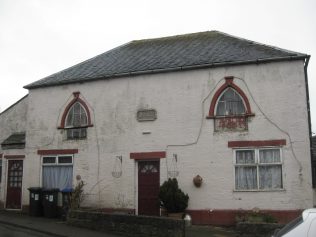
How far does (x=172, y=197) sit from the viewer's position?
15.1 meters

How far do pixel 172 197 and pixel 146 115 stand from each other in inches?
144

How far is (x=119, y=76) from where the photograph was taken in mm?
17719

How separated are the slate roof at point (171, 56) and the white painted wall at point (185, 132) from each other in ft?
1.04

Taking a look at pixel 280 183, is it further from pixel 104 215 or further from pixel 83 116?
pixel 83 116

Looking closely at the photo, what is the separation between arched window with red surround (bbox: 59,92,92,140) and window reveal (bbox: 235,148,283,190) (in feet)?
22.0

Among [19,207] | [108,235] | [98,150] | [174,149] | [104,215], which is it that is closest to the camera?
[108,235]

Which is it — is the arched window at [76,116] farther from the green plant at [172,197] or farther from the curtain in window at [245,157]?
the curtain in window at [245,157]

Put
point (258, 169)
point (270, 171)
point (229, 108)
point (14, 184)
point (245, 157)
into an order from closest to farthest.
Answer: point (270, 171)
point (258, 169)
point (245, 157)
point (229, 108)
point (14, 184)

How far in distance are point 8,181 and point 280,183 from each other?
1306 cm

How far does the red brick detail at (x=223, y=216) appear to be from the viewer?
14508mm

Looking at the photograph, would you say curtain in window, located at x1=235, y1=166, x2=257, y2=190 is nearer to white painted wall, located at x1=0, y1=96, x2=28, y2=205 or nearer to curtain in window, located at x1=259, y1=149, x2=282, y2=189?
curtain in window, located at x1=259, y1=149, x2=282, y2=189

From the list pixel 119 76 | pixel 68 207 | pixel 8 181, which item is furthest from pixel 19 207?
pixel 119 76

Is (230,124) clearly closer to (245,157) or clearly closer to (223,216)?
(245,157)

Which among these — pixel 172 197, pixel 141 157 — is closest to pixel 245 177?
pixel 172 197
